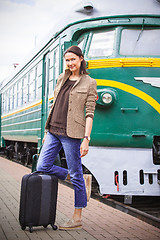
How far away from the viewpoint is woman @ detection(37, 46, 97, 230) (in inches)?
161

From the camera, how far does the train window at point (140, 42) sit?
6.09 meters

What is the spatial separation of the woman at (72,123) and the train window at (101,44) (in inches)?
80.6

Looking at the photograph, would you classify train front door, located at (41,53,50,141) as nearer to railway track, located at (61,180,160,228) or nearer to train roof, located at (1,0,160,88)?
train roof, located at (1,0,160,88)

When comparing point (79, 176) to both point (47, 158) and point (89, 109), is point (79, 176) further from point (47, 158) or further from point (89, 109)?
point (89, 109)

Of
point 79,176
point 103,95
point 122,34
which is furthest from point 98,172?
point 122,34

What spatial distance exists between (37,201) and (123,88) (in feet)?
8.23

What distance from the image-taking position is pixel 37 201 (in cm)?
406

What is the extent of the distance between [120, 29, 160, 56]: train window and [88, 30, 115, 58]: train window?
0.18 metres

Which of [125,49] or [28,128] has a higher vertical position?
[125,49]

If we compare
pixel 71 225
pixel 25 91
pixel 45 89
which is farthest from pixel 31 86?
pixel 71 225

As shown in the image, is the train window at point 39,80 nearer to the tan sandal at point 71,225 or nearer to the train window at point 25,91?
the train window at point 25,91

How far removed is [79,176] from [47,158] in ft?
1.20

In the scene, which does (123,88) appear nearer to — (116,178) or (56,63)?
(116,178)

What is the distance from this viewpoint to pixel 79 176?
419 cm
